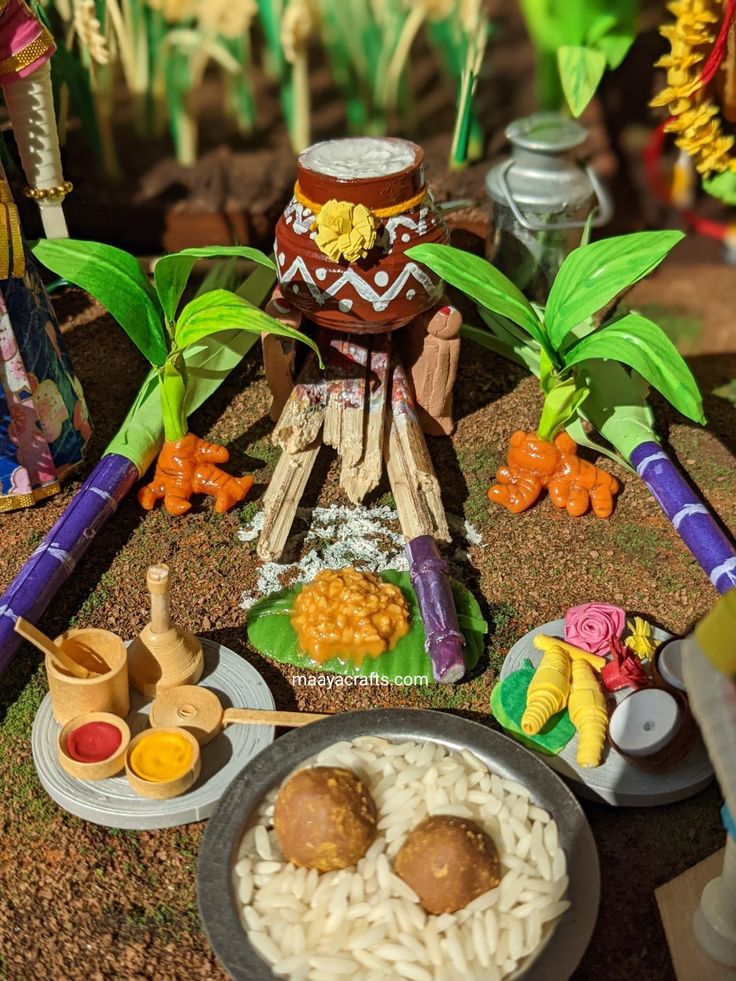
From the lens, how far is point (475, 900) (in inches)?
74.9

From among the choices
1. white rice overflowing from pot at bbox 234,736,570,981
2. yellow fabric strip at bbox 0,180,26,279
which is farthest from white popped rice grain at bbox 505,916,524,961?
yellow fabric strip at bbox 0,180,26,279

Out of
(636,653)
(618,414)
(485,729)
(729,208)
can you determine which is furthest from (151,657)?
(729,208)

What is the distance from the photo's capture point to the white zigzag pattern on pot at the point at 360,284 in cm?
287

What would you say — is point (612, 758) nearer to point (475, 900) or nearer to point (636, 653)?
point (636, 653)

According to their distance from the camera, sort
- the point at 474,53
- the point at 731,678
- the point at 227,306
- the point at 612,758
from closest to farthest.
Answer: the point at 731,678 → the point at 612,758 → the point at 227,306 → the point at 474,53

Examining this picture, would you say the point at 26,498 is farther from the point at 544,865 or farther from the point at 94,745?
the point at 544,865

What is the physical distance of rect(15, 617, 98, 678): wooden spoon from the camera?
6.98ft

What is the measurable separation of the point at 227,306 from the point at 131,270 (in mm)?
365

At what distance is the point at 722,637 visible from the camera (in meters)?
1.51

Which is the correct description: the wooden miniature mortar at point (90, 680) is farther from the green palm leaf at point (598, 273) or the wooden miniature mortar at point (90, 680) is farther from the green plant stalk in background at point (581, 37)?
the green plant stalk in background at point (581, 37)

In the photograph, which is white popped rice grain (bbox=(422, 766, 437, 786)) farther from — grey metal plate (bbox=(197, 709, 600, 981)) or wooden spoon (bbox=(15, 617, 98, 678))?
wooden spoon (bbox=(15, 617, 98, 678))

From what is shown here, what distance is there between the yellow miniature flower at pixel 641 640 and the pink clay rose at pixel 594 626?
0.04 metres

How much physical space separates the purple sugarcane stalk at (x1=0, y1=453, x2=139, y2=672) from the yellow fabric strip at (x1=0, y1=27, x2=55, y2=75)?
108 cm

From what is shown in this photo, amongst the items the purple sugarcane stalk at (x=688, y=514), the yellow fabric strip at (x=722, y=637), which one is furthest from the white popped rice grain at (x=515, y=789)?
the purple sugarcane stalk at (x=688, y=514)
